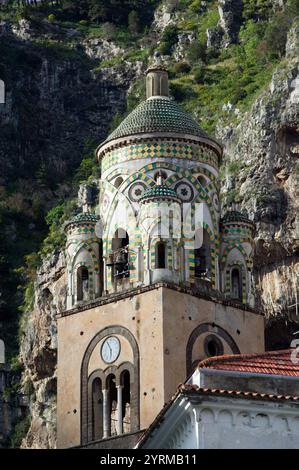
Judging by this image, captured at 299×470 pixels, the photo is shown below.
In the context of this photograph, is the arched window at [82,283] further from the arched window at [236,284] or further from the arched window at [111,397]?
the arched window at [236,284]

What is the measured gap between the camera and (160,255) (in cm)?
4569

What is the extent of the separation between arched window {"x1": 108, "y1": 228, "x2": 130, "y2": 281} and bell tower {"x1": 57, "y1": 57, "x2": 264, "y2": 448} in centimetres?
3

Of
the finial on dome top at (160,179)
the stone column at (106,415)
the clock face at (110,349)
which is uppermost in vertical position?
the finial on dome top at (160,179)

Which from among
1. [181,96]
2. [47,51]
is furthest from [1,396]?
[47,51]

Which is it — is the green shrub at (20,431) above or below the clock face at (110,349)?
above

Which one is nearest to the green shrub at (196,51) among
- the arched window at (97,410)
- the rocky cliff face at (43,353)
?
the rocky cliff face at (43,353)

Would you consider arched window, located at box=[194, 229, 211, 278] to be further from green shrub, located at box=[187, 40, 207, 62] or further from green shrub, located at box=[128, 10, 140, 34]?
green shrub, located at box=[128, 10, 140, 34]

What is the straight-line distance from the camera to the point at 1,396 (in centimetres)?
7725

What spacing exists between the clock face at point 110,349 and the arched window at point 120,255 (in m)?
1.86

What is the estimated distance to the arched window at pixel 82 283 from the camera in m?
47.1

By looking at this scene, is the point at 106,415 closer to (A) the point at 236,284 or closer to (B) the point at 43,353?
(A) the point at 236,284

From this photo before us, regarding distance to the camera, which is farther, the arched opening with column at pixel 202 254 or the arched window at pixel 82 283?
the arched window at pixel 82 283
